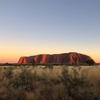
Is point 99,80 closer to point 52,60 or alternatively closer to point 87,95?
point 87,95

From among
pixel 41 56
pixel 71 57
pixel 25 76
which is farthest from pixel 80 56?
pixel 25 76

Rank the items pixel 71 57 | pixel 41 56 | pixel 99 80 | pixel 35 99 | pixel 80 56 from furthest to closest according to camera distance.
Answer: pixel 41 56 → pixel 80 56 → pixel 71 57 → pixel 99 80 → pixel 35 99

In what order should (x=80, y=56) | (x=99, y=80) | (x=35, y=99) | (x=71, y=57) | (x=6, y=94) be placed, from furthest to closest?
(x=80, y=56), (x=71, y=57), (x=99, y=80), (x=6, y=94), (x=35, y=99)

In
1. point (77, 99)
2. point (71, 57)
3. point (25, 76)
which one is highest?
point (71, 57)

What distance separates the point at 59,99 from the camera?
957 cm

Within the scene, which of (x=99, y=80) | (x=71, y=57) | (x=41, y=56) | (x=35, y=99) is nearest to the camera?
(x=35, y=99)

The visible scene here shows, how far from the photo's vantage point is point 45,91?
1093 centimetres

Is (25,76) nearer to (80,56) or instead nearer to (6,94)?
(6,94)

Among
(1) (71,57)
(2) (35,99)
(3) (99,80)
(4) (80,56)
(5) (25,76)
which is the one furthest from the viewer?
(4) (80,56)

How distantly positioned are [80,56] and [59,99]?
16219cm

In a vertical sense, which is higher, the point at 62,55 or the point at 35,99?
the point at 62,55

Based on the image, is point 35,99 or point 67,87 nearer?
point 35,99

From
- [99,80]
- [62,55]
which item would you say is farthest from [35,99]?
[62,55]

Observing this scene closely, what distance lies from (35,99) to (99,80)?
516cm
